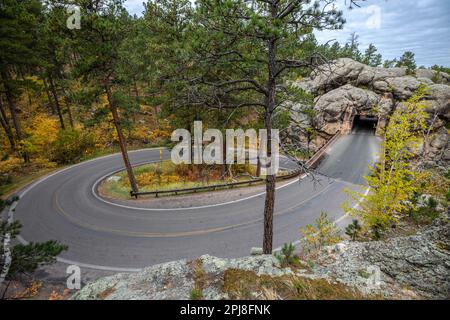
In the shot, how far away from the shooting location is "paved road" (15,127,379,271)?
1070 centimetres

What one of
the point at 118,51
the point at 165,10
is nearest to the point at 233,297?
the point at 118,51

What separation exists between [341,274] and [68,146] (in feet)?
95.2

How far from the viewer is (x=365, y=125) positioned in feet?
110

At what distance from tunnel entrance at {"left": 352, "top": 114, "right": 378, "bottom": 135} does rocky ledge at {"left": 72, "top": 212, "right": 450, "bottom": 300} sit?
29.0 meters

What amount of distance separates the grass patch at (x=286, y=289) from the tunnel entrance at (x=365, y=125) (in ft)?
104

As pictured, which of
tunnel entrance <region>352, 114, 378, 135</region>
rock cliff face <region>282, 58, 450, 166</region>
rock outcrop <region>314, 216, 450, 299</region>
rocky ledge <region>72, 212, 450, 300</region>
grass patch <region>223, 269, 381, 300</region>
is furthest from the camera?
tunnel entrance <region>352, 114, 378, 135</region>

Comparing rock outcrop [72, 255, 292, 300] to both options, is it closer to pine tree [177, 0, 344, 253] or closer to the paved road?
pine tree [177, 0, 344, 253]

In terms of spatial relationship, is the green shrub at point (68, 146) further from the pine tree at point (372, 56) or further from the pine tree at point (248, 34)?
the pine tree at point (372, 56)

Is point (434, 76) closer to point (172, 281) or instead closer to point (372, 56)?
point (372, 56)

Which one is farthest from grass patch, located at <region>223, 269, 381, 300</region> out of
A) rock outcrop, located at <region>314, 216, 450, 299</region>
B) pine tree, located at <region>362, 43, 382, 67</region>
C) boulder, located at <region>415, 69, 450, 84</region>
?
pine tree, located at <region>362, 43, 382, 67</region>

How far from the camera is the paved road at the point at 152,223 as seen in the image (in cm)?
1070

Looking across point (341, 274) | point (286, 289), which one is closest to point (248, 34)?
point (286, 289)

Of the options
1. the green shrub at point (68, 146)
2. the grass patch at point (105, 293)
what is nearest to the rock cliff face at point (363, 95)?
the grass patch at point (105, 293)

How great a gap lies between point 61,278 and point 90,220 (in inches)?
187
